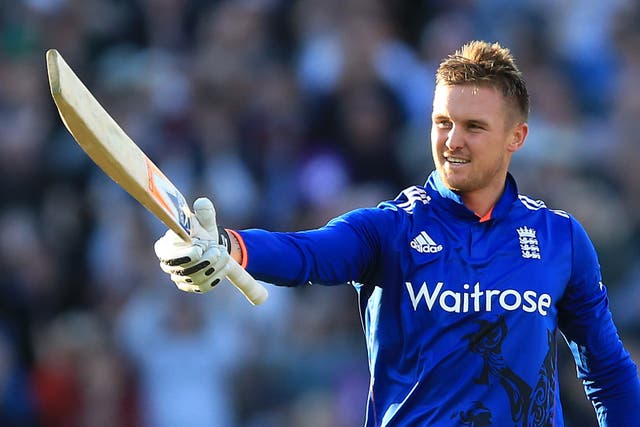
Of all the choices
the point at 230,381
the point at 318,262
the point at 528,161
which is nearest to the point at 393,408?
the point at 318,262

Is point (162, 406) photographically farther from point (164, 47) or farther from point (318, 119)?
point (164, 47)

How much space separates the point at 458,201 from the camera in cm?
402

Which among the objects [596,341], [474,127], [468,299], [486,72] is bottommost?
[596,341]

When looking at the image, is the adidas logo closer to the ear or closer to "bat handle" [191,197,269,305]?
the ear

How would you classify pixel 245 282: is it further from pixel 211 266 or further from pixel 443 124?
pixel 443 124

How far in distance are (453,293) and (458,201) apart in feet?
1.15

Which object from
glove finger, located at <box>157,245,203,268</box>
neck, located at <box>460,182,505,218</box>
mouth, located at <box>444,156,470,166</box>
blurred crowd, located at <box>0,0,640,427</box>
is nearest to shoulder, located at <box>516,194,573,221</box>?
neck, located at <box>460,182,505,218</box>

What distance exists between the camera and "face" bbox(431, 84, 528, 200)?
3.95 metres

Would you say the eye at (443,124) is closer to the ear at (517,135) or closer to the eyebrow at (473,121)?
the eyebrow at (473,121)

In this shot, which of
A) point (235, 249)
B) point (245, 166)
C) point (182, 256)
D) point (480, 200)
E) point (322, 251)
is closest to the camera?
point (182, 256)

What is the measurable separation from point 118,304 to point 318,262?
4751 millimetres

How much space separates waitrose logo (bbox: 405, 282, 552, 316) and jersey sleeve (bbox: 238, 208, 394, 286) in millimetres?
187

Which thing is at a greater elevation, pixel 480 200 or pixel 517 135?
pixel 517 135

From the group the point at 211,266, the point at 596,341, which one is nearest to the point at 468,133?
the point at 596,341
